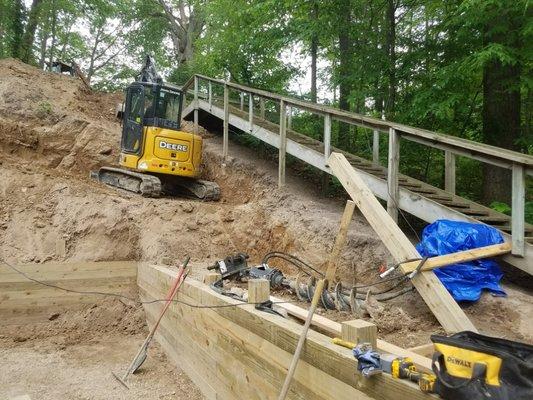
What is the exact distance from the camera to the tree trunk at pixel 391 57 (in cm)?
818

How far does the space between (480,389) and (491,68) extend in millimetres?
6288

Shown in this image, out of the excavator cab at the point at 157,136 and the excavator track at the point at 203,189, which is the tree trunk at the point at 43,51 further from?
the excavator track at the point at 203,189

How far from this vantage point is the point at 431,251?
4.56 metres

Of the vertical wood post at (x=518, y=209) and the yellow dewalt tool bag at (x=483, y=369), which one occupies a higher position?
the vertical wood post at (x=518, y=209)

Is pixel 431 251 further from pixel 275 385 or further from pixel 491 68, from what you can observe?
pixel 491 68

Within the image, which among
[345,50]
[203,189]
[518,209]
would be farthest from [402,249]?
[345,50]

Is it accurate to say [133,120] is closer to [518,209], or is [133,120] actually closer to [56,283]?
[56,283]

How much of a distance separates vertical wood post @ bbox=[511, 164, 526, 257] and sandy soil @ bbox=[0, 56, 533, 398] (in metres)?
0.58

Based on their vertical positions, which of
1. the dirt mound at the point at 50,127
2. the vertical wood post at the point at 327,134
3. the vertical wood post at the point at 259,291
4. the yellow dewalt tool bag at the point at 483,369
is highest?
the dirt mound at the point at 50,127

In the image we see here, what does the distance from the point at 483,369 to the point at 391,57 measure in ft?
25.0

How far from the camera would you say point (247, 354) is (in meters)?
3.80

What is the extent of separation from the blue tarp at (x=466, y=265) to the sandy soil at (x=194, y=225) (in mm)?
169

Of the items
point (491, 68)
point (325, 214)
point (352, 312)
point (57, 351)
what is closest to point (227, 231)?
point (325, 214)

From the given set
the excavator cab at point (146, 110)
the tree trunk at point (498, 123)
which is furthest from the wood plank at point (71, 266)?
the tree trunk at point (498, 123)
